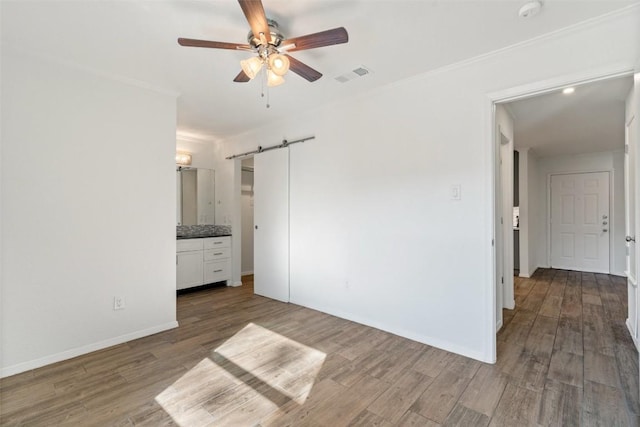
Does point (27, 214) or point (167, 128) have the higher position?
point (167, 128)

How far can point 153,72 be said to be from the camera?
264 centimetres

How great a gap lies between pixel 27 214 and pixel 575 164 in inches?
326

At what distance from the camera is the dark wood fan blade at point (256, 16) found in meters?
1.50

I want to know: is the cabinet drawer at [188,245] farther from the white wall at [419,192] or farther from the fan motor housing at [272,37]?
the fan motor housing at [272,37]

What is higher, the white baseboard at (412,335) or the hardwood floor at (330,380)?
the white baseboard at (412,335)

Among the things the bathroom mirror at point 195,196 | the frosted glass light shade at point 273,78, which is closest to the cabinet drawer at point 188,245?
the bathroom mirror at point 195,196

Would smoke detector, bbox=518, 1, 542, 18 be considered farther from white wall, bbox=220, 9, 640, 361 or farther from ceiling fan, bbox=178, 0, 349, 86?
ceiling fan, bbox=178, 0, 349, 86

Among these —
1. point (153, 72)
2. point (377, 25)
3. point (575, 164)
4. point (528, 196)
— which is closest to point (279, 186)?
point (153, 72)

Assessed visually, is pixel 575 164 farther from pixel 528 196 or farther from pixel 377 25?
pixel 377 25

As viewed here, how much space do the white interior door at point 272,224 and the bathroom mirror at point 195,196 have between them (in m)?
1.25

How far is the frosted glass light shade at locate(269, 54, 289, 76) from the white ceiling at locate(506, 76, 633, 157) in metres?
1.99

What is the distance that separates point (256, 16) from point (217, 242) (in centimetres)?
378

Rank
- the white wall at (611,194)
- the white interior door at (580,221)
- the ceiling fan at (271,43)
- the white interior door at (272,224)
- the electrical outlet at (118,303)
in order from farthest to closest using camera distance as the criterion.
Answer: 1. the white interior door at (580,221)
2. the white wall at (611,194)
3. the white interior door at (272,224)
4. the electrical outlet at (118,303)
5. the ceiling fan at (271,43)

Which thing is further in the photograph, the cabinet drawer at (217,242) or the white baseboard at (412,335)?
the cabinet drawer at (217,242)
